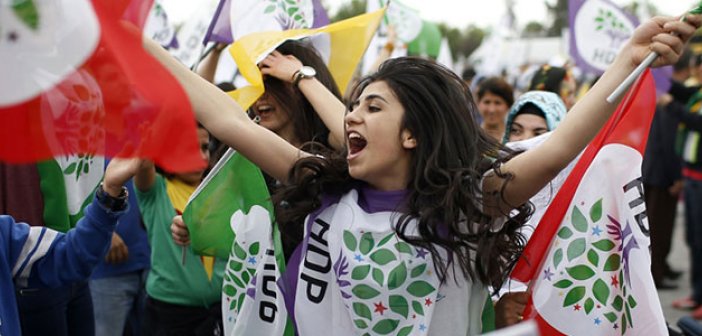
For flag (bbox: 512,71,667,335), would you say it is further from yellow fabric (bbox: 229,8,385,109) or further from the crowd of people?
yellow fabric (bbox: 229,8,385,109)

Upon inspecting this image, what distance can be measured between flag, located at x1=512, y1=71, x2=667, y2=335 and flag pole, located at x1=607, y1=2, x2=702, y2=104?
33 centimetres

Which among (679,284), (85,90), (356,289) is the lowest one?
(679,284)

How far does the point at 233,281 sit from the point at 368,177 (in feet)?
2.10

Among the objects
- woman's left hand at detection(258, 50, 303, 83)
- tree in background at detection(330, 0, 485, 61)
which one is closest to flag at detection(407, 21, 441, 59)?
woman's left hand at detection(258, 50, 303, 83)

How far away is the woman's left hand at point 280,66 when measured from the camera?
2936 mm

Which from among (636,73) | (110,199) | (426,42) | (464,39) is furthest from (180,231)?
(464,39)

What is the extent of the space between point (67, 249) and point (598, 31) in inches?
148

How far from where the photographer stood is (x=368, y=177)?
2.40m

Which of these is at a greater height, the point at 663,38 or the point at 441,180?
the point at 663,38

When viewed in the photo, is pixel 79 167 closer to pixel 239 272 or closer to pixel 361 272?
pixel 239 272

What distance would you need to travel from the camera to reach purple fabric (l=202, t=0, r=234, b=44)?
362cm

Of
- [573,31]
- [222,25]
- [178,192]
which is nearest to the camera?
[222,25]

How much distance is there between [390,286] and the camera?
224 cm

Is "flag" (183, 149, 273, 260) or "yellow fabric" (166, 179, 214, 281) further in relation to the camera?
"yellow fabric" (166, 179, 214, 281)
